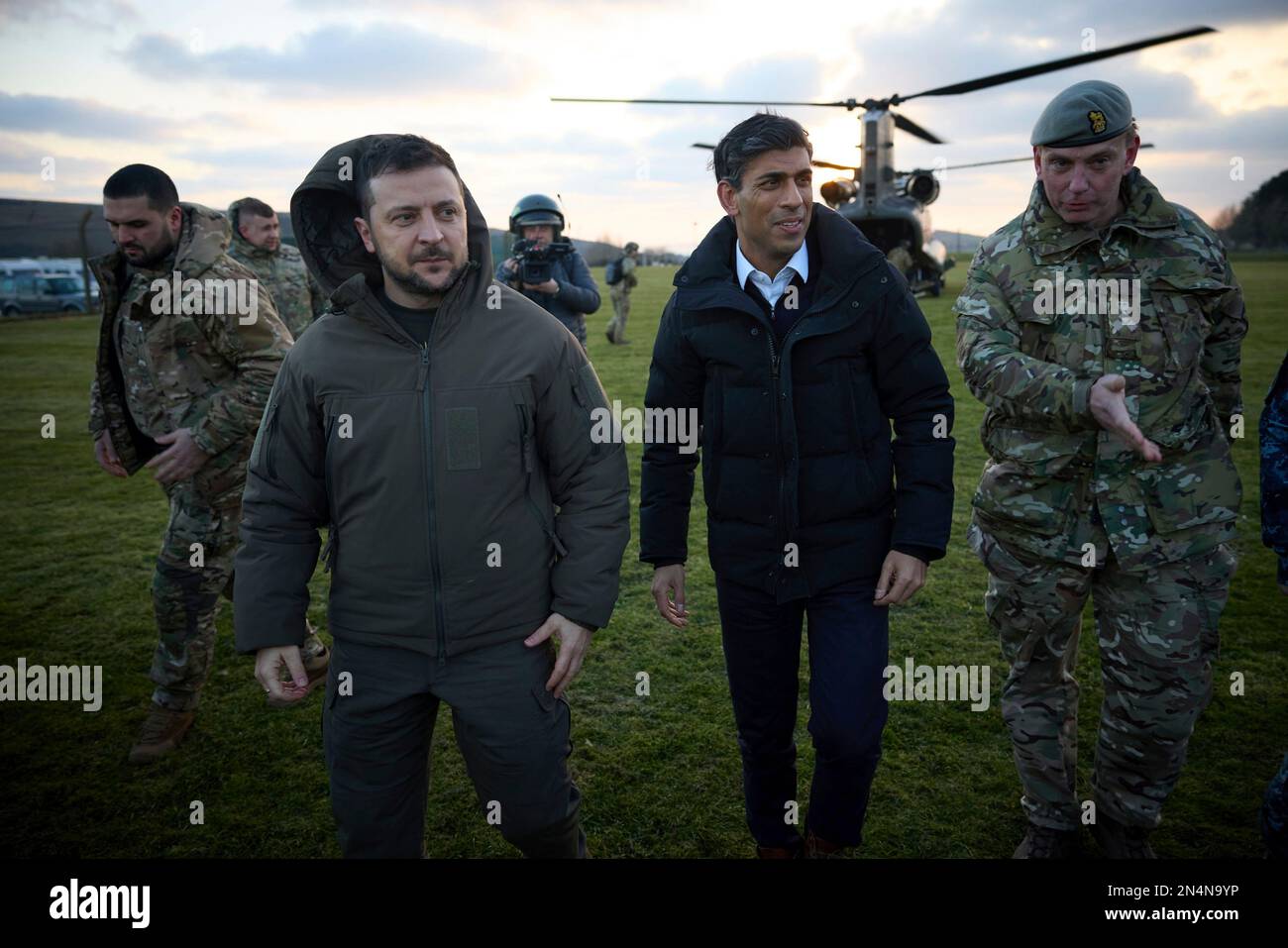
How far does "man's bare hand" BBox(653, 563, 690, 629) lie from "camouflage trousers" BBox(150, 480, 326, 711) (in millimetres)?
2266

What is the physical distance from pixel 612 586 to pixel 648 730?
73.7 inches

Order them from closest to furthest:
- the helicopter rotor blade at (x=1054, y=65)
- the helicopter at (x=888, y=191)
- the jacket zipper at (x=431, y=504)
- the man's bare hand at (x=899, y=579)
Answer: the jacket zipper at (x=431, y=504)
the man's bare hand at (x=899, y=579)
the helicopter rotor blade at (x=1054, y=65)
the helicopter at (x=888, y=191)

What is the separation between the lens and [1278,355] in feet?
48.4

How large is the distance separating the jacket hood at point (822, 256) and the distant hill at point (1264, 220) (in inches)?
2799

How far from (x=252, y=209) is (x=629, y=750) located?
623cm

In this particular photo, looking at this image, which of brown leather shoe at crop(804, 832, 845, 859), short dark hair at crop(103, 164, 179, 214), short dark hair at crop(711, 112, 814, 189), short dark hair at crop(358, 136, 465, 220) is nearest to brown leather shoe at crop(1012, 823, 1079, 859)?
brown leather shoe at crop(804, 832, 845, 859)

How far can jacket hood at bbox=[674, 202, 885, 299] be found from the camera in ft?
8.85

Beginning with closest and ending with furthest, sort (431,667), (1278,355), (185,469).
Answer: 1. (431,667)
2. (185,469)
3. (1278,355)

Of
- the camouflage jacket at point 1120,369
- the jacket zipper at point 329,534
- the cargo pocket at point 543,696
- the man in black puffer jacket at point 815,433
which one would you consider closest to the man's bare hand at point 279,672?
the jacket zipper at point 329,534

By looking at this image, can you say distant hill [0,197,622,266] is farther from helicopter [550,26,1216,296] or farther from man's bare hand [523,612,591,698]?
man's bare hand [523,612,591,698]

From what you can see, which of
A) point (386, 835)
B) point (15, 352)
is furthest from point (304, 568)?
point (15, 352)

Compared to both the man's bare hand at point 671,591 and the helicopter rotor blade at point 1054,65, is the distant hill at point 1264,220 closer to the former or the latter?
the helicopter rotor blade at point 1054,65

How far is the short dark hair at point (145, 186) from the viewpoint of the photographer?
12.5 ft
